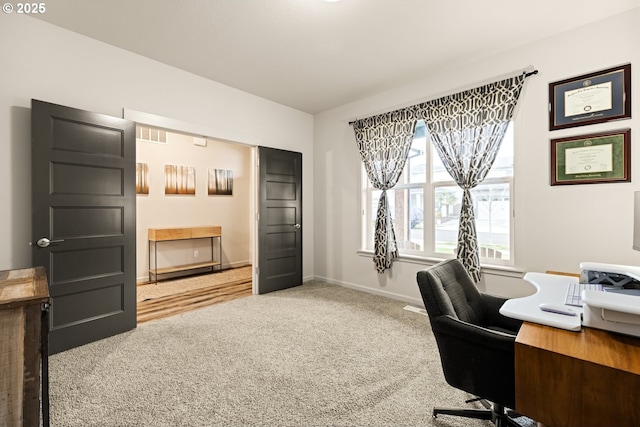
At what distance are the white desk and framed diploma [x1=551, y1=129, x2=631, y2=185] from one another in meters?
1.18

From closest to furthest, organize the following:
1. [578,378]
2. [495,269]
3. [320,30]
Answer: [578,378] < [320,30] < [495,269]

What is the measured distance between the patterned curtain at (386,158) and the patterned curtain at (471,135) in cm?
45

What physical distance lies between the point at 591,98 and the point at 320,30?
2433mm

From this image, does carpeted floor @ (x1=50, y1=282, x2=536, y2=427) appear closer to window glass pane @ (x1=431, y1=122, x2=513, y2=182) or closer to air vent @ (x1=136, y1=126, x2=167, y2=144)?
window glass pane @ (x1=431, y1=122, x2=513, y2=182)

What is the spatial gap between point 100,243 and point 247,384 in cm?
189

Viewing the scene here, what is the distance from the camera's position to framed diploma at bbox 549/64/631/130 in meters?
2.41

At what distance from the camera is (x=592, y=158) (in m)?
2.53

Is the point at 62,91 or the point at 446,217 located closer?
the point at 62,91

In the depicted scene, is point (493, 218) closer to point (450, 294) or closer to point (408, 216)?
point (408, 216)

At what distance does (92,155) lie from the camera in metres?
2.63

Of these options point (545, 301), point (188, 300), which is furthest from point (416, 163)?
point (188, 300)

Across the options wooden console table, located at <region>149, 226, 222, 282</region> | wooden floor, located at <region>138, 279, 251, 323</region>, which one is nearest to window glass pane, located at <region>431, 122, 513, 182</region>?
wooden floor, located at <region>138, 279, 251, 323</region>

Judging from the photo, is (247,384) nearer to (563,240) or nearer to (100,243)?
(100,243)

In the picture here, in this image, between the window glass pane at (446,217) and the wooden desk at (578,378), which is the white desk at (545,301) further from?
the window glass pane at (446,217)
